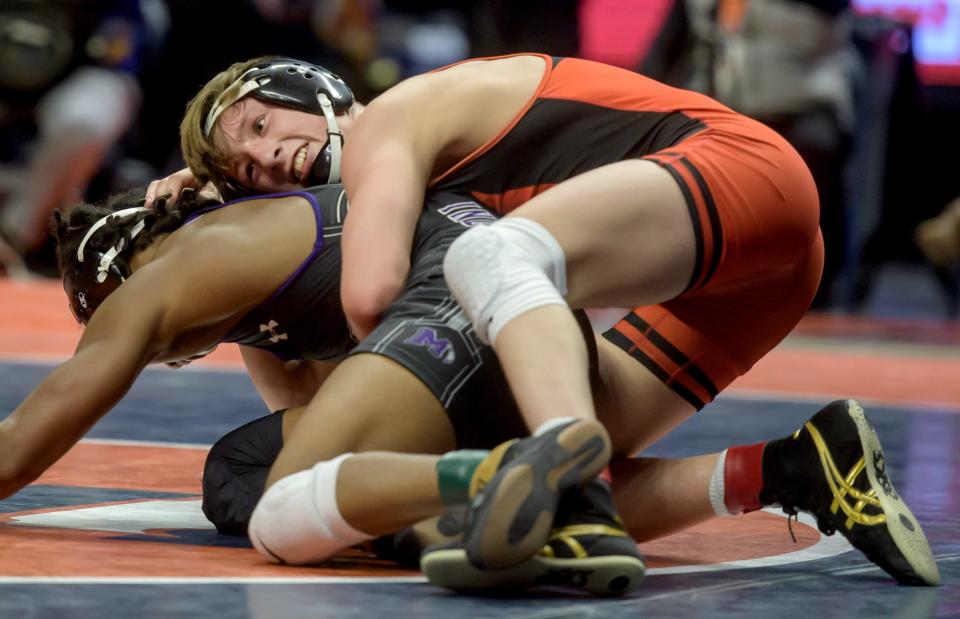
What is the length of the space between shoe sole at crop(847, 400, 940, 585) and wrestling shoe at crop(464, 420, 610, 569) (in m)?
0.52

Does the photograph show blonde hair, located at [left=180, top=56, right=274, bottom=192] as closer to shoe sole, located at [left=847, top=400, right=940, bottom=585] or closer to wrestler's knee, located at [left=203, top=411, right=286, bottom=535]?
wrestler's knee, located at [left=203, top=411, right=286, bottom=535]

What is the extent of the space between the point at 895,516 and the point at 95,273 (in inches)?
52.8

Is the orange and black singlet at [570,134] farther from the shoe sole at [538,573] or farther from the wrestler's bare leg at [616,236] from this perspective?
the shoe sole at [538,573]

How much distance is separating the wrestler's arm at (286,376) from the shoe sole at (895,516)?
1.00 meters

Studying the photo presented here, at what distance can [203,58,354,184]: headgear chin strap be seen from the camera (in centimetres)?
291

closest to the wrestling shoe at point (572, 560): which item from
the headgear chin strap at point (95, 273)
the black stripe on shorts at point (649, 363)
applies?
the black stripe on shorts at point (649, 363)

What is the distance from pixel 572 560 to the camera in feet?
6.83

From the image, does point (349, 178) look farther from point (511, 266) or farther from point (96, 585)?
point (96, 585)

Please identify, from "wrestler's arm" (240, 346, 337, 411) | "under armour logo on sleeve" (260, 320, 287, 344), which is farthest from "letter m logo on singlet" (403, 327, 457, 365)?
"wrestler's arm" (240, 346, 337, 411)

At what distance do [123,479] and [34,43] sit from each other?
522 centimetres

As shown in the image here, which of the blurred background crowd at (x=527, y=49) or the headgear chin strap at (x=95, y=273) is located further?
the blurred background crowd at (x=527, y=49)

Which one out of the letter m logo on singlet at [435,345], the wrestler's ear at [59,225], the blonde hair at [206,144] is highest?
the blonde hair at [206,144]

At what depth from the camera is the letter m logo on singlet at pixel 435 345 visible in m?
2.36

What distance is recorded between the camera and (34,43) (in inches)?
316
